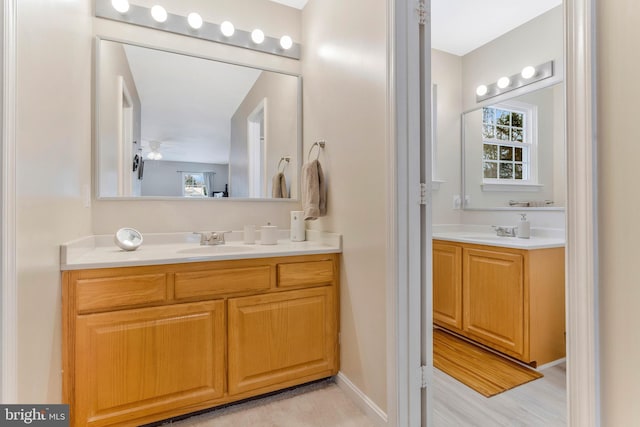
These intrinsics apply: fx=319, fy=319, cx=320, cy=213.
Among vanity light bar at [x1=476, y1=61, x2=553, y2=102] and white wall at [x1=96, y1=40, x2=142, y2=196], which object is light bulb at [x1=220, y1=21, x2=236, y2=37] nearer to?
white wall at [x1=96, y1=40, x2=142, y2=196]

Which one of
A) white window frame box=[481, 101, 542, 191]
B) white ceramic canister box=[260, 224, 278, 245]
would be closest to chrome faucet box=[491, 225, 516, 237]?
white window frame box=[481, 101, 542, 191]

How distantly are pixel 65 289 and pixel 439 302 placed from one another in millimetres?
2632

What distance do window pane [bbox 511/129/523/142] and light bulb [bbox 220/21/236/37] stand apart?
8.27ft

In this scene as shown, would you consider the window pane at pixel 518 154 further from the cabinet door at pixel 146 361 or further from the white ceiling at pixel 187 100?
the cabinet door at pixel 146 361

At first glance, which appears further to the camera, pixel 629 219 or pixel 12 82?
pixel 12 82

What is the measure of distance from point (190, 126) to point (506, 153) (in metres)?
2.73

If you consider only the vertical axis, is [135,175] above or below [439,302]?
above

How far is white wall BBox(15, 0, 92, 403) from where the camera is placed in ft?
3.26

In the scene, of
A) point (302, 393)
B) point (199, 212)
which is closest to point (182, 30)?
point (199, 212)

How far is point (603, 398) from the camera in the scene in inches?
28.2

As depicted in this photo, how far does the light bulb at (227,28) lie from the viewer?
2.24 metres

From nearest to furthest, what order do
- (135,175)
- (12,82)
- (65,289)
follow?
(12,82) < (65,289) < (135,175)

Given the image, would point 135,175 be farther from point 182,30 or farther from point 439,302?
point 439,302

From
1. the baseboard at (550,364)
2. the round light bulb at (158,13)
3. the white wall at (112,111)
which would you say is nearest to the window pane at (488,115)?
the baseboard at (550,364)
